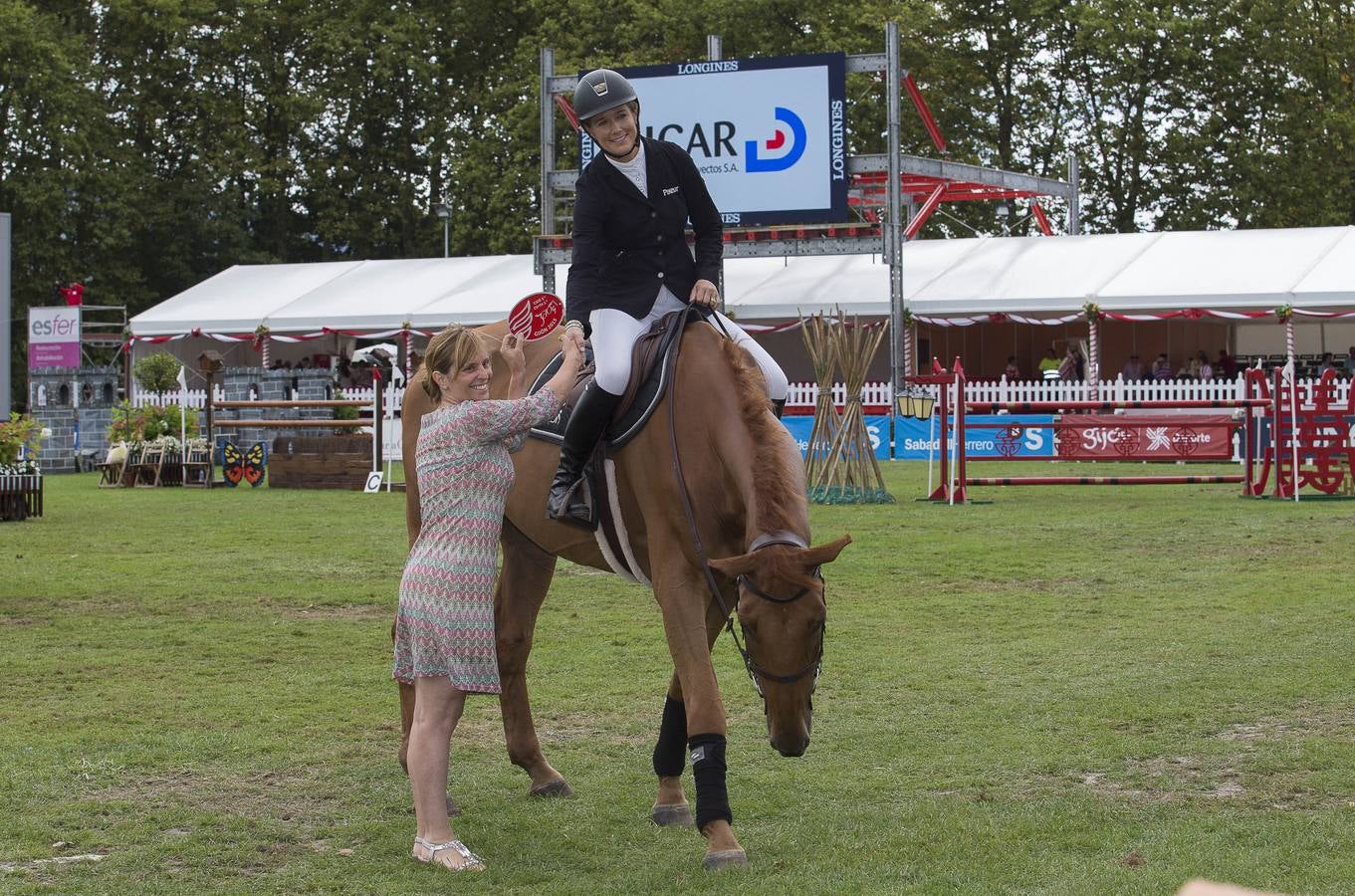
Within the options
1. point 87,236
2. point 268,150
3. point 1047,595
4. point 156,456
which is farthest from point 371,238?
point 1047,595

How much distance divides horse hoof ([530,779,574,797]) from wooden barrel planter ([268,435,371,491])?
17612 millimetres

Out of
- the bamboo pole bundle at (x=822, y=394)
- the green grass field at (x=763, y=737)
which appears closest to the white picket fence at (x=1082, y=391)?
the bamboo pole bundle at (x=822, y=394)

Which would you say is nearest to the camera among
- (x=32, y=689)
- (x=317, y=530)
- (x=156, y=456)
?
(x=32, y=689)

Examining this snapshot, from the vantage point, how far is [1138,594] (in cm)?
1091

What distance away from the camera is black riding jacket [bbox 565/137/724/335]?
6066 mm

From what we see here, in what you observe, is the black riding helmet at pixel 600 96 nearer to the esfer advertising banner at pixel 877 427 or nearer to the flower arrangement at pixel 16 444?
the flower arrangement at pixel 16 444

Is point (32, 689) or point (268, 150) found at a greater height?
point (268, 150)

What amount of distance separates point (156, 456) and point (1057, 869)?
22.2 meters

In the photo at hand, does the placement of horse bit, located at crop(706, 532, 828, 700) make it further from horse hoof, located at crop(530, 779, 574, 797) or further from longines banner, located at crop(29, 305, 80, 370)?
longines banner, located at crop(29, 305, 80, 370)

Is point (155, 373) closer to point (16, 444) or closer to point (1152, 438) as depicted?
point (16, 444)

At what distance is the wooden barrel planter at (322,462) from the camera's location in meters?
23.3

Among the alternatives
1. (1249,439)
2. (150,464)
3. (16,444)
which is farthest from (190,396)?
(1249,439)

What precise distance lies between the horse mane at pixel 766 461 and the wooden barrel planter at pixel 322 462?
18331 mm

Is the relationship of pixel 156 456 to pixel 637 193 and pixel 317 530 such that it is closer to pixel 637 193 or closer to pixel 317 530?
pixel 317 530
